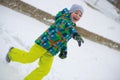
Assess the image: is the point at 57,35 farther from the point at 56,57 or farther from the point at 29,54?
the point at 56,57

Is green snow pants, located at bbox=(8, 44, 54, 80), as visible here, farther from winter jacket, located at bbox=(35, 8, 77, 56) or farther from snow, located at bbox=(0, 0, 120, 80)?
snow, located at bbox=(0, 0, 120, 80)

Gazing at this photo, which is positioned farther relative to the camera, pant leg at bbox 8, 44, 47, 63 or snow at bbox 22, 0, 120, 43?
snow at bbox 22, 0, 120, 43

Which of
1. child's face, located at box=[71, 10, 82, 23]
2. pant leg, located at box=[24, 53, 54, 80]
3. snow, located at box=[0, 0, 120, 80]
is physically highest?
child's face, located at box=[71, 10, 82, 23]

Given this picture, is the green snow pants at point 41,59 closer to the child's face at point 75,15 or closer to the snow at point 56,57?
the snow at point 56,57

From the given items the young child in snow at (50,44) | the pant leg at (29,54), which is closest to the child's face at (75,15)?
the young child in snow at (50,44)

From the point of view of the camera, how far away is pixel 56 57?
5797mm

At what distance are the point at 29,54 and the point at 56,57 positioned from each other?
203 centimetres

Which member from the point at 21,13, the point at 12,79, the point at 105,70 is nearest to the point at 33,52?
the point at 12,79

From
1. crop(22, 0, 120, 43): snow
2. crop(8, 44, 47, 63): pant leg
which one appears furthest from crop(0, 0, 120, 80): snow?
crop(8, 44, 47, 63): pant leg

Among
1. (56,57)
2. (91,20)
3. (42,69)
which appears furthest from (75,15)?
(91,20)

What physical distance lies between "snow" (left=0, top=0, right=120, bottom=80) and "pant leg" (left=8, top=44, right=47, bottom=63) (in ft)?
1.01

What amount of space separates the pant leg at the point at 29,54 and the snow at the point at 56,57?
1.01 feet

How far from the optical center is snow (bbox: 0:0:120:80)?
4.44 meters

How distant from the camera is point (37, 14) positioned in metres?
6.86
